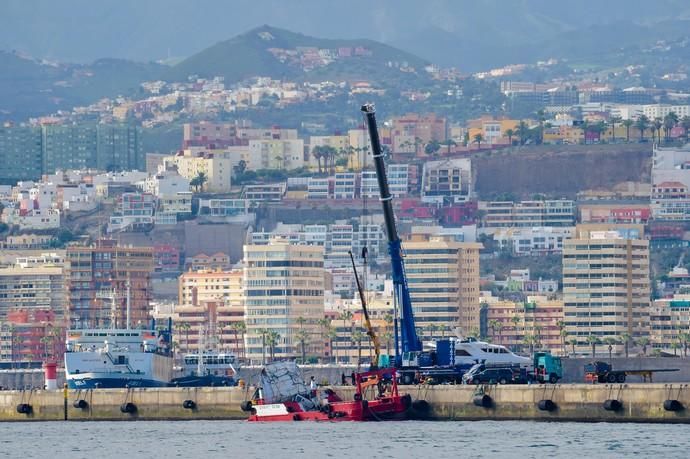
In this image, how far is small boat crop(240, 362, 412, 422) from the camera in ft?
397

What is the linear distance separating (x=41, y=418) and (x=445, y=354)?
700 inches

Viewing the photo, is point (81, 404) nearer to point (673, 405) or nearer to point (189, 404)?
point (189, 404)

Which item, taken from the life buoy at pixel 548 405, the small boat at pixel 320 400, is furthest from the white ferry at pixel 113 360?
the life buoy at pixel 548 405

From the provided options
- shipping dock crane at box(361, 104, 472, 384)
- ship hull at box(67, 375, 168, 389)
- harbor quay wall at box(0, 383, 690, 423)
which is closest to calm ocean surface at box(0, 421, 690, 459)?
Result: harbor quay wall at box(0, 383, 690, 423)

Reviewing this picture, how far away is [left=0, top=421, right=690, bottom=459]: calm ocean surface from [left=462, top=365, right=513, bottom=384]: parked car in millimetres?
6479

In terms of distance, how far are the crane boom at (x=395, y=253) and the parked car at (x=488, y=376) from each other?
686 centimetres

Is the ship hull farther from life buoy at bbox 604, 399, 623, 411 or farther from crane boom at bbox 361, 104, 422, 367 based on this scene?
life buoy at bbox 604, 399, 623, 411

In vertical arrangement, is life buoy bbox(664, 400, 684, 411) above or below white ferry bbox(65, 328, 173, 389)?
below

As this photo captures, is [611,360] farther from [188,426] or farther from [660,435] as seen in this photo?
[660,435]

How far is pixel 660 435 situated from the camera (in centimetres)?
10812

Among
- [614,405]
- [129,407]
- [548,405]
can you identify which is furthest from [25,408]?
[614,405]

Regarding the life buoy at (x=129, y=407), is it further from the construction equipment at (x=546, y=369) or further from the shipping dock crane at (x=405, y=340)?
the construction equipment at (x=546, y=369)

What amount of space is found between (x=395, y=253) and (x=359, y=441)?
2472 centimetres

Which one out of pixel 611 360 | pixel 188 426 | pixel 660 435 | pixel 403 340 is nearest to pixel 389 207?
pixel 403 340
